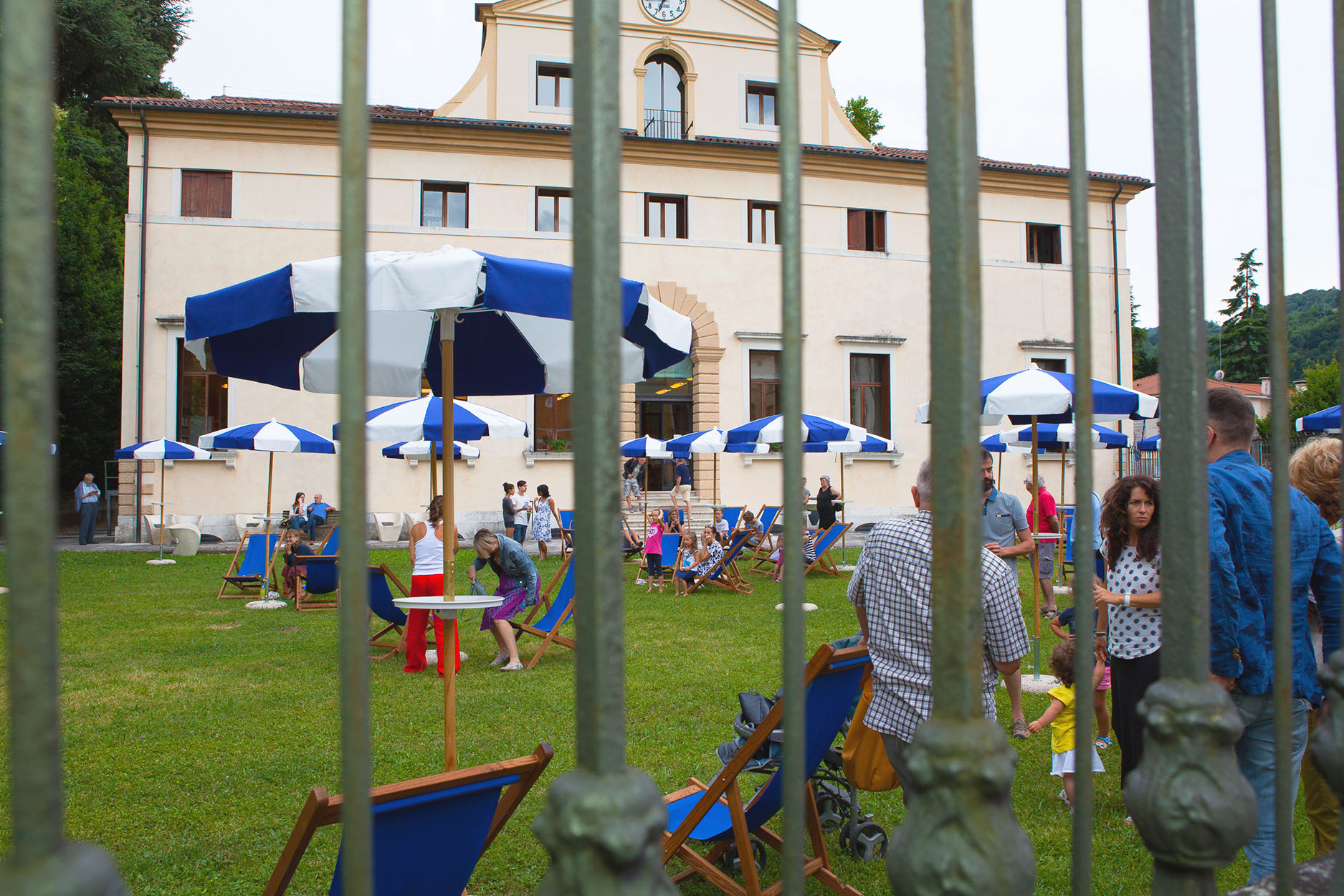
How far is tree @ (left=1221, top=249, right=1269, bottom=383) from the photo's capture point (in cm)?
5412

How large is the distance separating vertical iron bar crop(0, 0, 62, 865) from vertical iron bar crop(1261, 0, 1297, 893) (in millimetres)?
1203

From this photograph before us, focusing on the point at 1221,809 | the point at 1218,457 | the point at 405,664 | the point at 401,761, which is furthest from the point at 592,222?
the point at 405,664

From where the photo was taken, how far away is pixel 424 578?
7117mm

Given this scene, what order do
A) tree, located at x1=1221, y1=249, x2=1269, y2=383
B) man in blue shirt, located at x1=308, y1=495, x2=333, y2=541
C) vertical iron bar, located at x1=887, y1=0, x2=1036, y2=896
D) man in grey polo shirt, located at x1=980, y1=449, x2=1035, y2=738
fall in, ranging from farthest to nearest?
tree, located at x1=1221, y1=249, x2=1269, y2=383 → man in blue shirt, located at x1=308, y1=495, x2=333, y2=541 → man in grey polo shirt, located at x1=980, y1=449, x2=1035, y2=738 → vertical iron bar, located at x1=887, y1=0, x2=1036, y2=896

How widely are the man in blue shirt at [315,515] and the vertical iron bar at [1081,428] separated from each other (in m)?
18.0

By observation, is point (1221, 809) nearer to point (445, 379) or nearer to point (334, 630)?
point (445, 379)

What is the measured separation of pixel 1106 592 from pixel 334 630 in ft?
24.8

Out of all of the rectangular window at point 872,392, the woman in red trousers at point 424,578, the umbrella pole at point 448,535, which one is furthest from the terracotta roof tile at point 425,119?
the umbrella pole at point 448,535

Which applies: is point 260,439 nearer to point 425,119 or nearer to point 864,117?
point 425,119

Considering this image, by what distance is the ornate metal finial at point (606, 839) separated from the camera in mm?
674

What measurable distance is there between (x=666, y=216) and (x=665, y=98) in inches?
142

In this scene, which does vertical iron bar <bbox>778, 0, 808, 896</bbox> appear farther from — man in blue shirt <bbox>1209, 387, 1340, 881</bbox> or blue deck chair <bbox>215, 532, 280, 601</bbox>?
blue deck chair <bbox>215, 532, 280, 601</bbox>

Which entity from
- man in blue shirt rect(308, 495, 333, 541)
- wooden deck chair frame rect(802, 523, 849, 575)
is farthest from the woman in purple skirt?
man in blue shirt rect(308, 495, 333, 541)

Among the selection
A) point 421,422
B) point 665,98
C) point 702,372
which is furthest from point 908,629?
point 665,98
